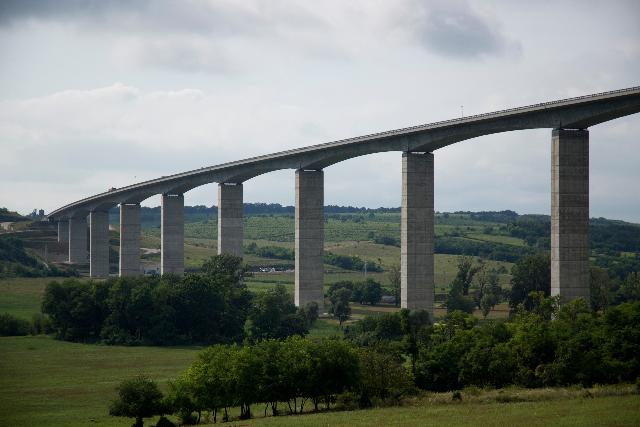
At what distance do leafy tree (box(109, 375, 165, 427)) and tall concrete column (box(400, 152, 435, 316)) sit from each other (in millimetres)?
29726

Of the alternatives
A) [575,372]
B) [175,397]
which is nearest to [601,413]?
[575,372]

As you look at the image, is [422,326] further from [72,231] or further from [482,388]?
[72,231]

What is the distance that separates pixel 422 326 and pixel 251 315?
17613mm

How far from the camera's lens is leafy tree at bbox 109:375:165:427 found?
54344mm

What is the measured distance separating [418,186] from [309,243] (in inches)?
610

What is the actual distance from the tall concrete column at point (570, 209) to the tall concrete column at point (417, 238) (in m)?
13.4

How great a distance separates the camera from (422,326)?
75.9 meters

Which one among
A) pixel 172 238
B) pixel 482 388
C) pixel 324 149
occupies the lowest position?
pixel 482 388

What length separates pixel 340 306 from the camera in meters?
96.4

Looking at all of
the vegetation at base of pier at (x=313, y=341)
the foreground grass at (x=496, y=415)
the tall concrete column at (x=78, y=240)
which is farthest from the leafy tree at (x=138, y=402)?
the tall concrete column at (x=78, y=240)

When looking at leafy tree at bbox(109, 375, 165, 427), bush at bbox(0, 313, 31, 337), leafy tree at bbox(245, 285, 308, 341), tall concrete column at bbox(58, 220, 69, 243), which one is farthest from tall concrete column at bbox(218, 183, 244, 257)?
tall concrete column at bbox(58, 220, 69, 243)

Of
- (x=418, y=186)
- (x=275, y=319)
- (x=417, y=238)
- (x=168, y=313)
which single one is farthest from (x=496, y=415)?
(x=168, y=313)

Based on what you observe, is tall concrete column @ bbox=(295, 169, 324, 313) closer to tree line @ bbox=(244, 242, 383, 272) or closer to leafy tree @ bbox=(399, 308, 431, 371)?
leafy tree @ bbox=(399, 308, 431, 371)

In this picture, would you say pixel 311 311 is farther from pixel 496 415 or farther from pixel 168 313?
pixel 496 415
